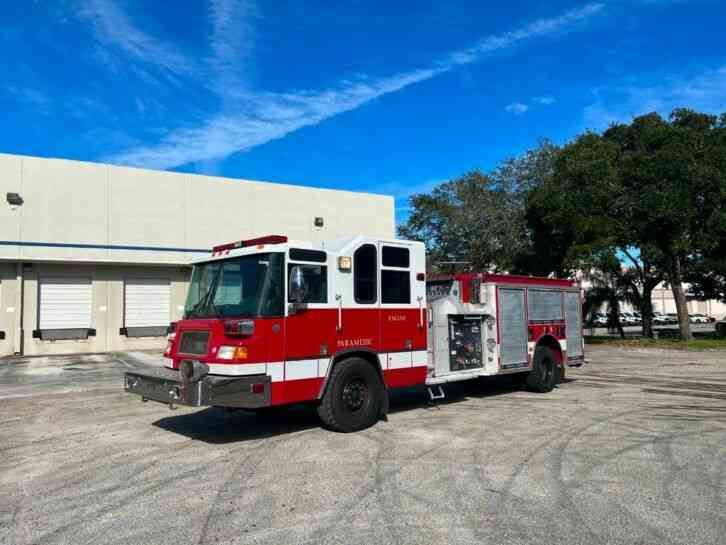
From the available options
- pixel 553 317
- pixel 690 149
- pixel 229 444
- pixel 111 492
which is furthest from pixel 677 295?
pixel 111 492

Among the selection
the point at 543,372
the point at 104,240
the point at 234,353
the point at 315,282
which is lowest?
the point at 543,372

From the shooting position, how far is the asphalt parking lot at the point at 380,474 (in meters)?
4.86

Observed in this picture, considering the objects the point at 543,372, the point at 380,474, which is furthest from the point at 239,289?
the point at 543,372

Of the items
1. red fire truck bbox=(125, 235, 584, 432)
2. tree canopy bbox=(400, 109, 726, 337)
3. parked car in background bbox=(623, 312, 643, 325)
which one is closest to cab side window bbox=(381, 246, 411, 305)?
red fire truck bbox=(125, 235, 584, 432)

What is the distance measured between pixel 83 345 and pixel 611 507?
24.3 meters

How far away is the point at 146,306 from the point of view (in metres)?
26.9

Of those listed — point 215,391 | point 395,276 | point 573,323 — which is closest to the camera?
point 215,391

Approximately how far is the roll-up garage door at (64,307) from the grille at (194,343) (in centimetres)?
1940

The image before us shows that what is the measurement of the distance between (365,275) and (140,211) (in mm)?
19716

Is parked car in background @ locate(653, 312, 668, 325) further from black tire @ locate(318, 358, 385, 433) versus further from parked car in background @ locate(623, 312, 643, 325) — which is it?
black tire @ locate(318, 358, 385, 433)

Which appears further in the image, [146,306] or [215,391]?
[146,306]

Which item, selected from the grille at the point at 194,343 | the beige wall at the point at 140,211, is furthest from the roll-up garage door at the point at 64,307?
the grille at the point at 194,343

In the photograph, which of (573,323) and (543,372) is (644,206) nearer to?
(573,323)

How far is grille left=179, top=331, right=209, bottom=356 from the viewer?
25.5 ft
